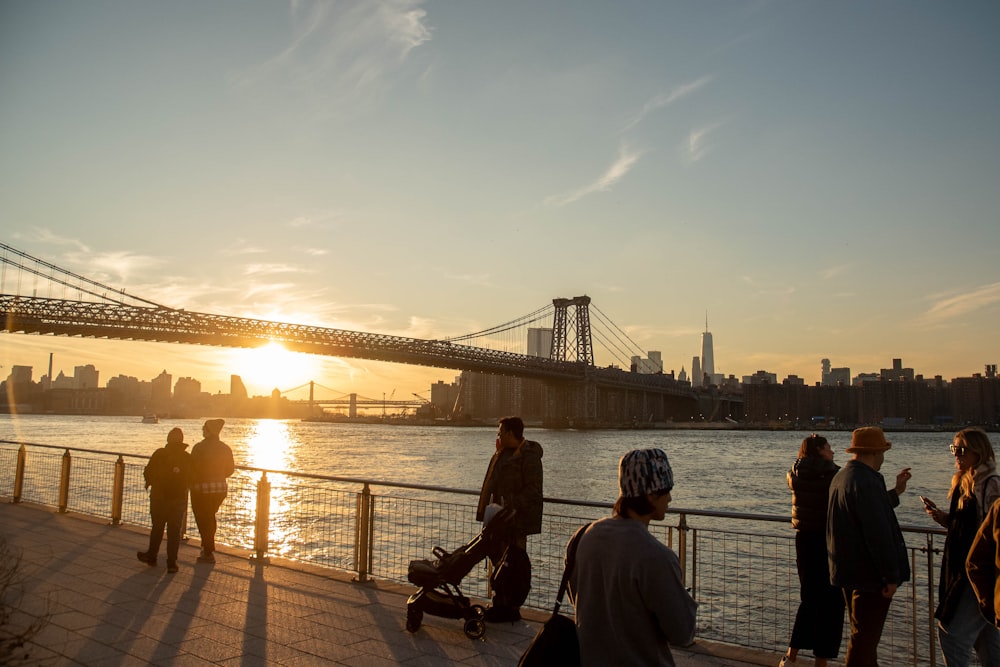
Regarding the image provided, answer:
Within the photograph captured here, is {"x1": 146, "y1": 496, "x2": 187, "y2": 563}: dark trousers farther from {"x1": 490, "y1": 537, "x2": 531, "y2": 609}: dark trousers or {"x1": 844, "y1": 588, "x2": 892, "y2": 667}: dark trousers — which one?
{"x1": 844, "y1": 588, "x2": 892, "y2": 667}: dark trousers

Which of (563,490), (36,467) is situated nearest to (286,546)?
(36,467)

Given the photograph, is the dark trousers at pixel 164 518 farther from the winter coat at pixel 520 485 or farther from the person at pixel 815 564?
the person at pixel 815 564

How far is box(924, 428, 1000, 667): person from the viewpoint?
4207 millimetres

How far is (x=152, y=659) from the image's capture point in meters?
5.02

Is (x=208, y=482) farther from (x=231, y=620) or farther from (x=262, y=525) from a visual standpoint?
(x=231, y=620)

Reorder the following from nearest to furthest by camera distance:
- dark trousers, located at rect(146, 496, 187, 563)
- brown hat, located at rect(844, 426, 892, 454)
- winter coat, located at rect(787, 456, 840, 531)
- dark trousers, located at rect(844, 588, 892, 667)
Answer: dark trousers, located at rect(844, 588, 892, 667) → brown hat, located at rect(844, 426, 892, 454) → winter coat, located at rect(787, 456, 840, 531) → dark trousers, located at rect(146, 496, 187, 563)

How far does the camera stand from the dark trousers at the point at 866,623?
4.38 metres

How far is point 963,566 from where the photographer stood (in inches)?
167

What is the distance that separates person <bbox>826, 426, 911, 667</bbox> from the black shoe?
240 centimetres

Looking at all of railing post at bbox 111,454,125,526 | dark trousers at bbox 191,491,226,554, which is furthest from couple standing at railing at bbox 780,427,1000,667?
railing post at bbox 111,454,125,526

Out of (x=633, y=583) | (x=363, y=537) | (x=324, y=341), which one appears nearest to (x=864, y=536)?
(x=633, y=583)

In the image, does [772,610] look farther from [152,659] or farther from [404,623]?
[152,659]

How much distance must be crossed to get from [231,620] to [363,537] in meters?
1.71

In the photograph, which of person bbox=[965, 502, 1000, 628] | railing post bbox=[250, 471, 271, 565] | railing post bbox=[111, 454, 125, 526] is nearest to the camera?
person bbox=[965, 502, 1000, 628]
